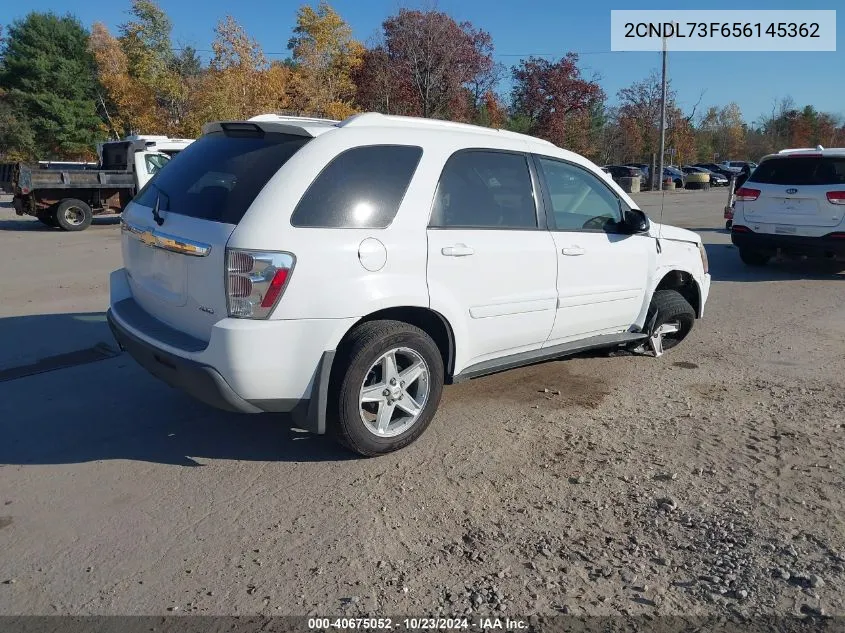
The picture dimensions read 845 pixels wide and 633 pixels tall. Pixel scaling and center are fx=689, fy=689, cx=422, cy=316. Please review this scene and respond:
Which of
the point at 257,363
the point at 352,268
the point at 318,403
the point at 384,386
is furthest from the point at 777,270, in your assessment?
the point at 257,363

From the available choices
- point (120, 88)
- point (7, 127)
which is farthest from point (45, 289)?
point (7, 127)

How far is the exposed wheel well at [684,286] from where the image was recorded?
578 centimetres

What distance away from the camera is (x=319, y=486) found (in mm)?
3609

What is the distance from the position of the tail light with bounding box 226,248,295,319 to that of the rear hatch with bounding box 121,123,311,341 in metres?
0.06

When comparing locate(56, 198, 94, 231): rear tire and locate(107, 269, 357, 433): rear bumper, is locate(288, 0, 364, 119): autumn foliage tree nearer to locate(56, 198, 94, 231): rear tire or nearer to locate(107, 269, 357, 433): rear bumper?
locate(56, 198, 94, 231): rear tire

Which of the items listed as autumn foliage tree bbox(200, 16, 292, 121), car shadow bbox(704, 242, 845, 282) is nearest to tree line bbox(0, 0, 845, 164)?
autumn foliage tree bbox(200, 16, 292, 121)

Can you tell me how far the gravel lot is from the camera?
2.76m

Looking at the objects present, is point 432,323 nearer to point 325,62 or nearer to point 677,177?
point 325,62

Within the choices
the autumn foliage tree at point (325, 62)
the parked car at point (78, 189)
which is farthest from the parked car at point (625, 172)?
the parked car at point (78, 189)

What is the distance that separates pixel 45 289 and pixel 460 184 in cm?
684

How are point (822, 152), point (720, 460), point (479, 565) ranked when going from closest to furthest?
1. point (479, 565)
2. point (720, 460)
3. point (822, 152)

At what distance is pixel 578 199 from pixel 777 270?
7.46m

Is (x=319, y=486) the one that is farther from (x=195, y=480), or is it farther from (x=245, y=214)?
(x=245, y=214)

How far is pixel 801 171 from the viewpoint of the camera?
990 cm
